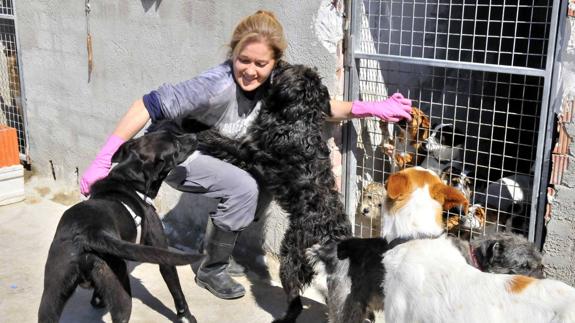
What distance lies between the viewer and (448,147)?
14.0ft

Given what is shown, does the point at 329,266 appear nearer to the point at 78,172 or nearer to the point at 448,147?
the point at 448,147

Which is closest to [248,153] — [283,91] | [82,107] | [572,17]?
[283,91]

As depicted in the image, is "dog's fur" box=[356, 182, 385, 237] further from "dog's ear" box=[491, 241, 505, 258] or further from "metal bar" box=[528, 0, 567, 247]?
"dog's ear" box=[491, 241, 505, 258]

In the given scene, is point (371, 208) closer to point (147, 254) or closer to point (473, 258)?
point (473, 258)

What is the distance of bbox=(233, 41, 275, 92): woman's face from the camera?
3896 mm

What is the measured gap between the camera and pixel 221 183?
4.17 meters

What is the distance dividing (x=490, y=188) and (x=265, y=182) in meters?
1.44

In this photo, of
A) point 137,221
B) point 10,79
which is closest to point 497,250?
point 137,221

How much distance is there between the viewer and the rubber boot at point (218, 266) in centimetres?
434

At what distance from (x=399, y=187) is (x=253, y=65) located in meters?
1.23

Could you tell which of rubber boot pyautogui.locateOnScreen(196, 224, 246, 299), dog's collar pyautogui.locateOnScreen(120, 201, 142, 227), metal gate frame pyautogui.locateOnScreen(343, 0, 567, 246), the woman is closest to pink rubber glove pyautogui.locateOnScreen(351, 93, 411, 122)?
the woman

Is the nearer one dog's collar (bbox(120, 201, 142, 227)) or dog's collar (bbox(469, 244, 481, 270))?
dog's collar (bbox(469, 244, 481, 270))

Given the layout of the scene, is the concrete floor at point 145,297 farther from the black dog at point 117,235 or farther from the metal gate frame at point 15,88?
the metal gate frame at point 15,88

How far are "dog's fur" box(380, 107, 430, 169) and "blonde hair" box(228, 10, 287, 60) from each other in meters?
0.92
